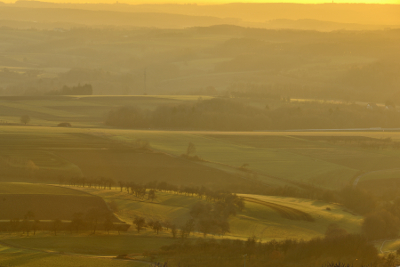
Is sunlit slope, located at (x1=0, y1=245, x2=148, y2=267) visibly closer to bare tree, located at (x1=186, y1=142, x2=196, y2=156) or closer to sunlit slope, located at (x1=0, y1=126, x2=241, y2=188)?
sunlit slope, located at (x1=0, y1=126, x2=241, y2=188)

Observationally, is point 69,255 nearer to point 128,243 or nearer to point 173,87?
point 128,243

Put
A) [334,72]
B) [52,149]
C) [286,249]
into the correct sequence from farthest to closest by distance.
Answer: [334,72] < [52,149] < [286,249]

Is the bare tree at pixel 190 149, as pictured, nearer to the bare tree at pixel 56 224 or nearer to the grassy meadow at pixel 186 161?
the grassy meadow at pixel 186 161

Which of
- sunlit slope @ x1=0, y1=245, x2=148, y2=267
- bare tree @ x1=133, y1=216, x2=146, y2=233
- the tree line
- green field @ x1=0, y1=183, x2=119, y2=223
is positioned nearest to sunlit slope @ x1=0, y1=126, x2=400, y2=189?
green field @ x1=0, y1=183, x2=119, y2=223

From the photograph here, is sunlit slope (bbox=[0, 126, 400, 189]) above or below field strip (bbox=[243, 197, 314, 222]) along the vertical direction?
above

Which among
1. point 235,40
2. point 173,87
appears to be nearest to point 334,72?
point 173,87

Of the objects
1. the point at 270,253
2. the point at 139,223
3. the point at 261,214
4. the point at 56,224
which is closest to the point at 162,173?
the point at 261,214

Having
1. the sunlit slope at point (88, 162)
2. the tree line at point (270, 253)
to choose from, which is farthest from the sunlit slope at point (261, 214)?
the sunlit slope at point (88, 162)

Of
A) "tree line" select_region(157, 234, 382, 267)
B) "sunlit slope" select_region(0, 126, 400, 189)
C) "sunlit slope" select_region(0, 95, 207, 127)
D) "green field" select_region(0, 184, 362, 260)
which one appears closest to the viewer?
"tree line" select_region(157, 234, 382, 267)

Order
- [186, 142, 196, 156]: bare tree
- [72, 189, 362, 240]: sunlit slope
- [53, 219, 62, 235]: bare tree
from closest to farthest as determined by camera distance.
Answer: [53, 219, 62, 235]: bare tree, [72, 189, 362, 240]: sunlit slope, [186, 142, 196, 156]: bare tree
